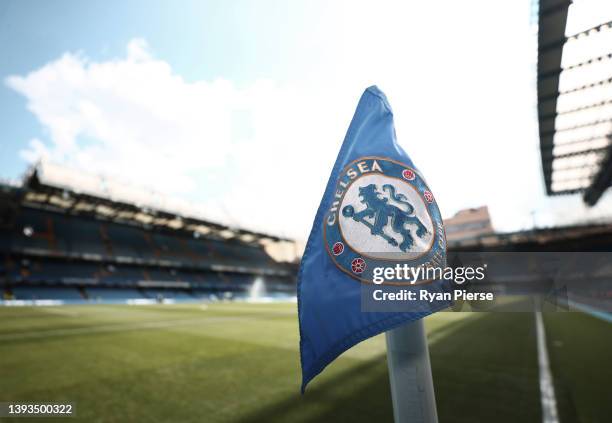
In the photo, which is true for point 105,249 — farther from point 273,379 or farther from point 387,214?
point 387,214

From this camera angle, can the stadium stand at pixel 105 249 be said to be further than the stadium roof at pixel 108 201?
Yes

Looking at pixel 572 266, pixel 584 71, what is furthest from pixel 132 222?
pixel 572 266

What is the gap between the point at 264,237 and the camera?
41.6 m

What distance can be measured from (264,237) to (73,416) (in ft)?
127

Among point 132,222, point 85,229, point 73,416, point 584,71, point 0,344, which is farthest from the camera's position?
point 132,222

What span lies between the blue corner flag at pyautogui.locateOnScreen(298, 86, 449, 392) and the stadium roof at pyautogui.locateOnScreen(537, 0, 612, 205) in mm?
11200

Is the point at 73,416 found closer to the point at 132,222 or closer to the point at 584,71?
the point at 584,71

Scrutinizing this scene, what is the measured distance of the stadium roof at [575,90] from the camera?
902 centimetres

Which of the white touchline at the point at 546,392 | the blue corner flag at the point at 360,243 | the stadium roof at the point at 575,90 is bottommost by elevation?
the white touchline at the point at 546,392

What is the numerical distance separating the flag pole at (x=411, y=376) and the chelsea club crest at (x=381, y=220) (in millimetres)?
187

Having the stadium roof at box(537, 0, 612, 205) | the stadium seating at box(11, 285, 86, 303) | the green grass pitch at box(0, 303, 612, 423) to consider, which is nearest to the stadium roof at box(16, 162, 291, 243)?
the stadium seating at box(11, 285, 86, 303)

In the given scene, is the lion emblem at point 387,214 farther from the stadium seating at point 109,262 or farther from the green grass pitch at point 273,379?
the stadium seating at point 109,262

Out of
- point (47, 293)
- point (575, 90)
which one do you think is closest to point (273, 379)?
point (575, 90)

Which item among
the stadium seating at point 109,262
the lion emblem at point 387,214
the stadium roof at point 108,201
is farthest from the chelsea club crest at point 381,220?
the stadium seating at point 109,262
